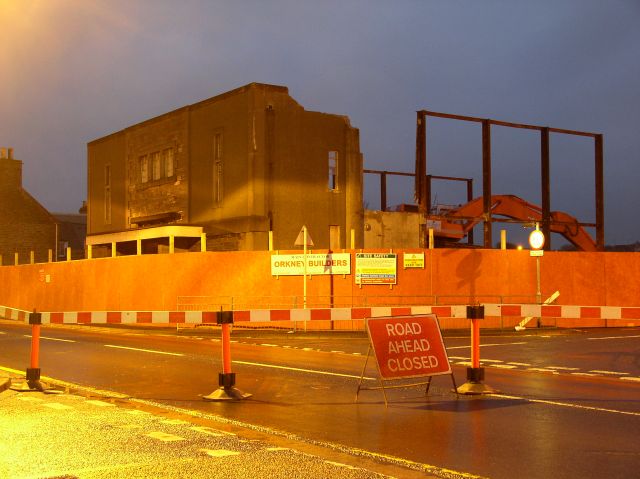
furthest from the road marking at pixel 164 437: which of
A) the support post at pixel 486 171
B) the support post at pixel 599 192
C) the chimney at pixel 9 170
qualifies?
the chimney at pixel 9 170

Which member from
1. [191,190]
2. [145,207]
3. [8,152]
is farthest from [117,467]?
[8,152]

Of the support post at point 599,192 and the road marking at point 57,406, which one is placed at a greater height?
the support post at point 599,192

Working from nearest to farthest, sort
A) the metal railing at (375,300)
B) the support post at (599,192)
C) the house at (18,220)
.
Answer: the metal railing at (375,300) < the support post at (599,192) < the house at (18,220)

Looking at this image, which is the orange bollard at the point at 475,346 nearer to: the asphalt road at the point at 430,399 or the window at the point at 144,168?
the asphalt road at the point at 430,399

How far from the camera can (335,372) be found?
1450 centimetres

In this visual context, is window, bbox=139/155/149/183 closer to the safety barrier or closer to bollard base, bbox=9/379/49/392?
the safety barrier

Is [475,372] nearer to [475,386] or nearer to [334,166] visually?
[475,386]

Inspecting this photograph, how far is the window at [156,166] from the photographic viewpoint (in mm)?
44000

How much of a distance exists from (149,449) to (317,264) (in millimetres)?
19800

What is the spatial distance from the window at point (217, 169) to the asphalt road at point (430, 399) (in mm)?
18214

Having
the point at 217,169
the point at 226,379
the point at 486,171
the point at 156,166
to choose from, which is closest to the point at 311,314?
the point at 226,379

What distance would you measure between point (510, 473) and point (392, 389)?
17.7 ft

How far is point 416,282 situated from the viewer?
89.5 feet

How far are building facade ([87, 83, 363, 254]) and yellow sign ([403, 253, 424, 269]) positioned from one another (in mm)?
10710
